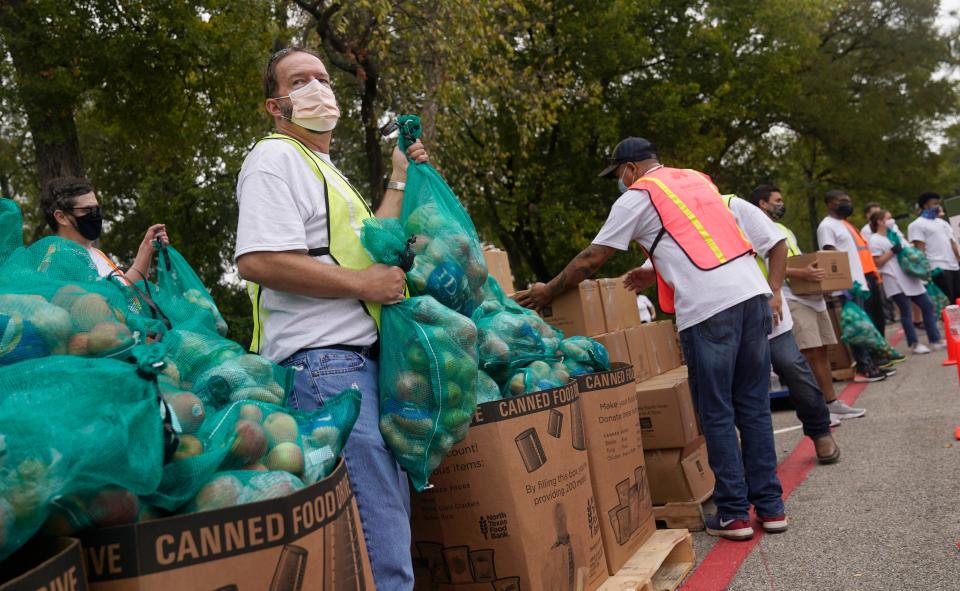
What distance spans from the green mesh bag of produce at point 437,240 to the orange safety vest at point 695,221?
6.20 ft

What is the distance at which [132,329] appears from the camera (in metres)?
2.15

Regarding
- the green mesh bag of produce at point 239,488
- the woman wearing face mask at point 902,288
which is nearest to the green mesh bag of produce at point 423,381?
the green mesh bag of produce at point 239,488

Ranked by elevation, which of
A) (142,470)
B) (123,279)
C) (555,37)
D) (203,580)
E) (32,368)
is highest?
(555,37)

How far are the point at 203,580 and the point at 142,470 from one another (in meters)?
0.24

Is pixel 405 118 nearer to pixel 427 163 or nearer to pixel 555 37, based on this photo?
pixel 427 163

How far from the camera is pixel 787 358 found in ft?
19.3

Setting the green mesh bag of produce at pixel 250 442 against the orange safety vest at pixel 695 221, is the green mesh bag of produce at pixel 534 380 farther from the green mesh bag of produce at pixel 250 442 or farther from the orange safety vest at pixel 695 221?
the orange safety vest at pixel 695 221

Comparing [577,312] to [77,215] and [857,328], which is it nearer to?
[77,215]

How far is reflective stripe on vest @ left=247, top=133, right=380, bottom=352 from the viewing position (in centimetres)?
275

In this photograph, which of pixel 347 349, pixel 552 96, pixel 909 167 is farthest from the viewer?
pixel 909 167

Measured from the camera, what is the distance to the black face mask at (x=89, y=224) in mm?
4184

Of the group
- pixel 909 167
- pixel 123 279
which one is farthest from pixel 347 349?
pixel 909 167

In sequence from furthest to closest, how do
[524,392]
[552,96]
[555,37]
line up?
[555,37] < [552,96] < [524,392]

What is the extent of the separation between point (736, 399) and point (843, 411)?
143 inches
